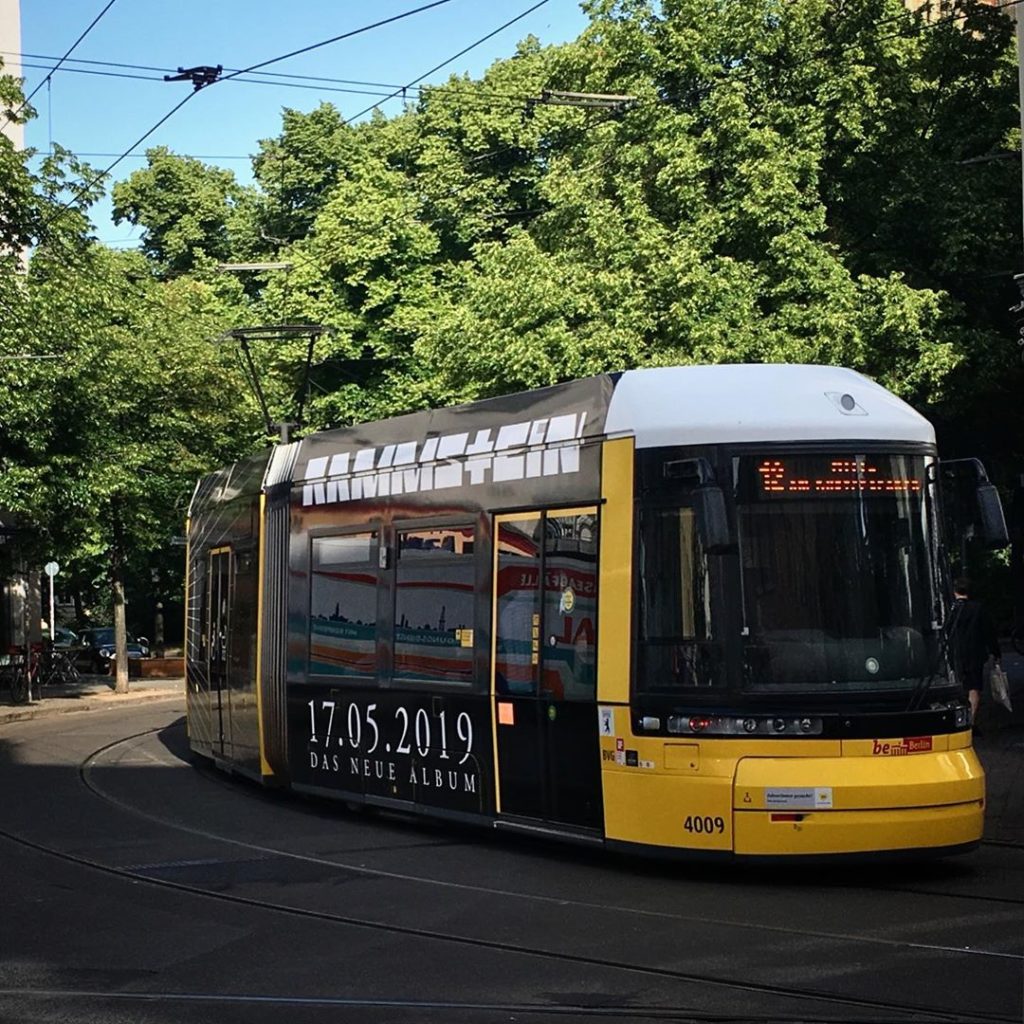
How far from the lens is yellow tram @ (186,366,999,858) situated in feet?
31.8

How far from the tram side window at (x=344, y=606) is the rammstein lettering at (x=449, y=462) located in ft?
1.28

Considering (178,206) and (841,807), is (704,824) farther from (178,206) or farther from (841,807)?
(178,206)

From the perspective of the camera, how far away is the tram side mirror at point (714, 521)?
31.9 feet

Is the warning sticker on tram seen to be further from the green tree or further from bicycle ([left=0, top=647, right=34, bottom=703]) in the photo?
the green tree

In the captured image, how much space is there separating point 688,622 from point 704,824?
3.68 feet

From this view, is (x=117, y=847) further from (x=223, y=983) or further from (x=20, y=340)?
(x=20, y=340)

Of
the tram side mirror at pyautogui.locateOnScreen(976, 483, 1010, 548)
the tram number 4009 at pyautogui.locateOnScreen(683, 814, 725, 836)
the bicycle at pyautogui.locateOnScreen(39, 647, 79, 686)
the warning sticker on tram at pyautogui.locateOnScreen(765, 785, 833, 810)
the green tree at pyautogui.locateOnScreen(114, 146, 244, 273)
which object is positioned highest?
the green tree at pyautogui.locateOnScreen(114, 146, 244, 273)

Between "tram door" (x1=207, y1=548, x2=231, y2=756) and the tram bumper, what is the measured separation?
791cm

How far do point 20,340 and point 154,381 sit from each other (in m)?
8.17

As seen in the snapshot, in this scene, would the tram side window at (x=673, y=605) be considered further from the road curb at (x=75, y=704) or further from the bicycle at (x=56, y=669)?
the bicycle at (x=56, y=669)

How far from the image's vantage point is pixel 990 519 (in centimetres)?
986

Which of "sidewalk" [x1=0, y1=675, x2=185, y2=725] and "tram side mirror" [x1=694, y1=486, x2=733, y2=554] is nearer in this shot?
"tram side mirror" [x1=694, y1=486, x2=733, y2=554]

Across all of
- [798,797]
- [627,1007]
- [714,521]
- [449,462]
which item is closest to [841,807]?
[798,797]

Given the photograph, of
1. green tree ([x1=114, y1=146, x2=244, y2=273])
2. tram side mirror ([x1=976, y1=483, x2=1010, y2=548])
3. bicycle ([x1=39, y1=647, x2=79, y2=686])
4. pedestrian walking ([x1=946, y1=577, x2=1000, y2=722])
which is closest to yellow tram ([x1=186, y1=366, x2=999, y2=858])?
tram side mirror ([x1=976, y1=483, x2=1010, y2=548])
